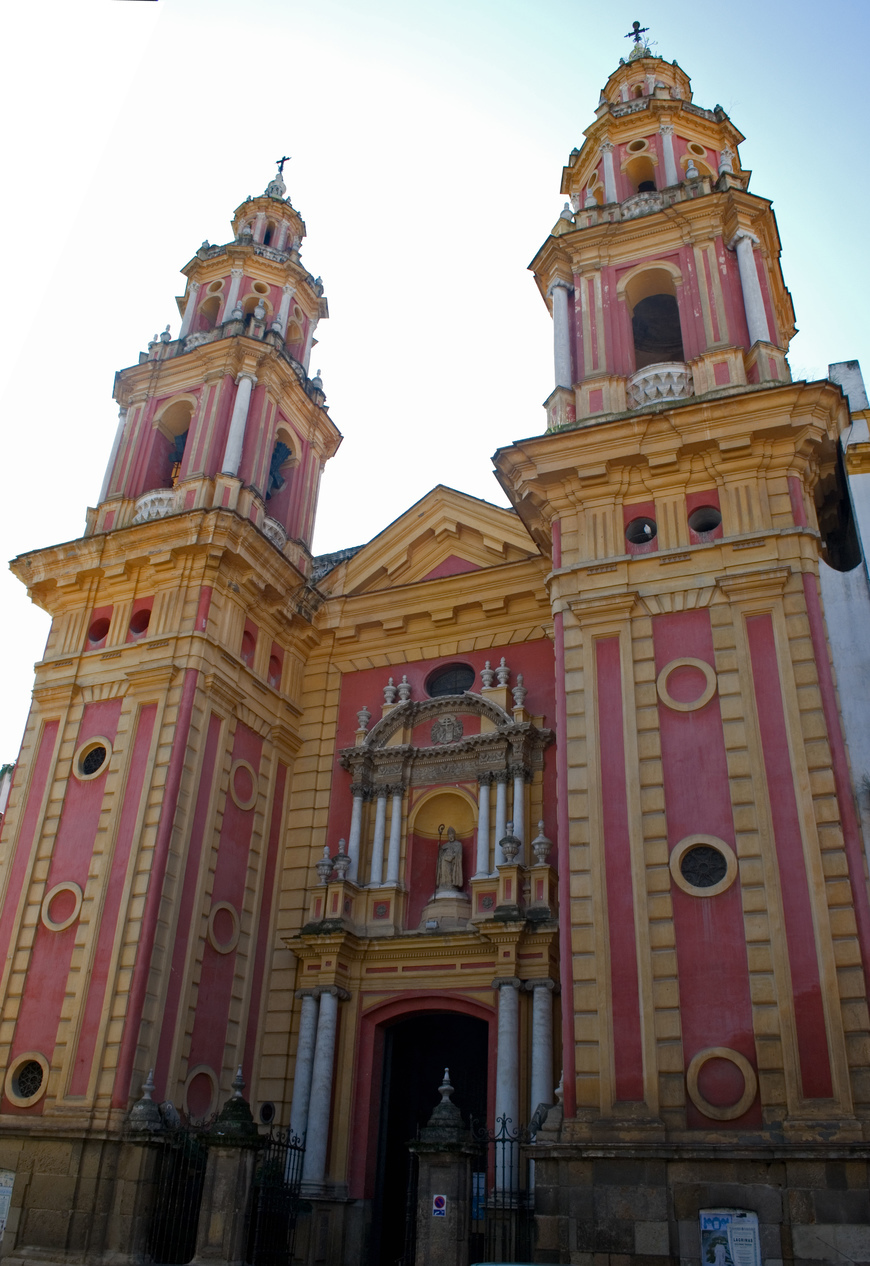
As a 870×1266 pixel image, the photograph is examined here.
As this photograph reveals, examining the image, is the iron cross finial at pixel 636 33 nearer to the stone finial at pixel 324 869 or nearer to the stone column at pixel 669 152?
the stone column at pixel 669 152

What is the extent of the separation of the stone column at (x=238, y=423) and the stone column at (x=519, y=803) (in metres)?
7.68

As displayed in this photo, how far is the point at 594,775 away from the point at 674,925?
2.21 metres

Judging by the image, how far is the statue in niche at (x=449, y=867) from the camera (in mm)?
17688

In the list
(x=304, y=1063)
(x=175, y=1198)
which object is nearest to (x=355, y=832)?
(x=304, y=1063)

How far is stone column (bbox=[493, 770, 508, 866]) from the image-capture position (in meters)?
17.4

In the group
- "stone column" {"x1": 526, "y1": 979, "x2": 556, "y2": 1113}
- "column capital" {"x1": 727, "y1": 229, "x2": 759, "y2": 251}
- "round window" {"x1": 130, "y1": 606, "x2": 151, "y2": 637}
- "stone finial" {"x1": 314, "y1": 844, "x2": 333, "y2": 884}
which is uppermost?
"column capital" {"x1": 727, "y1": 229, "x2": 759, "y2": 251}

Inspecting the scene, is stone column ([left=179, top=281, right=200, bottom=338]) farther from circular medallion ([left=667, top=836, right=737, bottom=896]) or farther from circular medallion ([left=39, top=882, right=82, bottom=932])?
circular medallion ([left=667, top=836, right=737, bottom=896])

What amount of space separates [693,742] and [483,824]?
491cm

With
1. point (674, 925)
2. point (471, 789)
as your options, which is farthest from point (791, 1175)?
point (471, 789)

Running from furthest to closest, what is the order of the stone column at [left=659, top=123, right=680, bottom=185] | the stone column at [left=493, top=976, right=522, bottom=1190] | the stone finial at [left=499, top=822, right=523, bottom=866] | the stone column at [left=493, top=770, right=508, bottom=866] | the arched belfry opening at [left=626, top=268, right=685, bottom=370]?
the arched belfry opening at [left=626, top=268, right=685, bottom=370], the stone column at [left=659, top=123, right=680, bottom=185], the stone column at [left=493, top=770, right=508, bottom=866], the stone finial at [left=499, top=822, right=523, bottom=866], the stone column at [left=493, top=976, right=522, bottom=1190]

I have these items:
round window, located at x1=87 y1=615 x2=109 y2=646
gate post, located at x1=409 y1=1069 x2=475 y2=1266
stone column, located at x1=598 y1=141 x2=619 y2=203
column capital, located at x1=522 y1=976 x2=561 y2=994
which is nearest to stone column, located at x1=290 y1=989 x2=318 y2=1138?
column capital, located at x1=522 y1=976 x2=561 y2=994

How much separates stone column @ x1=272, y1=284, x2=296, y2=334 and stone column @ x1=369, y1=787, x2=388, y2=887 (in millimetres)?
10764

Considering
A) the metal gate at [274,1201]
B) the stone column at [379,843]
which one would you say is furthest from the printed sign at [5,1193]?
the stone column at [379,843]

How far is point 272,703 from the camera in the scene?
1977 cm
